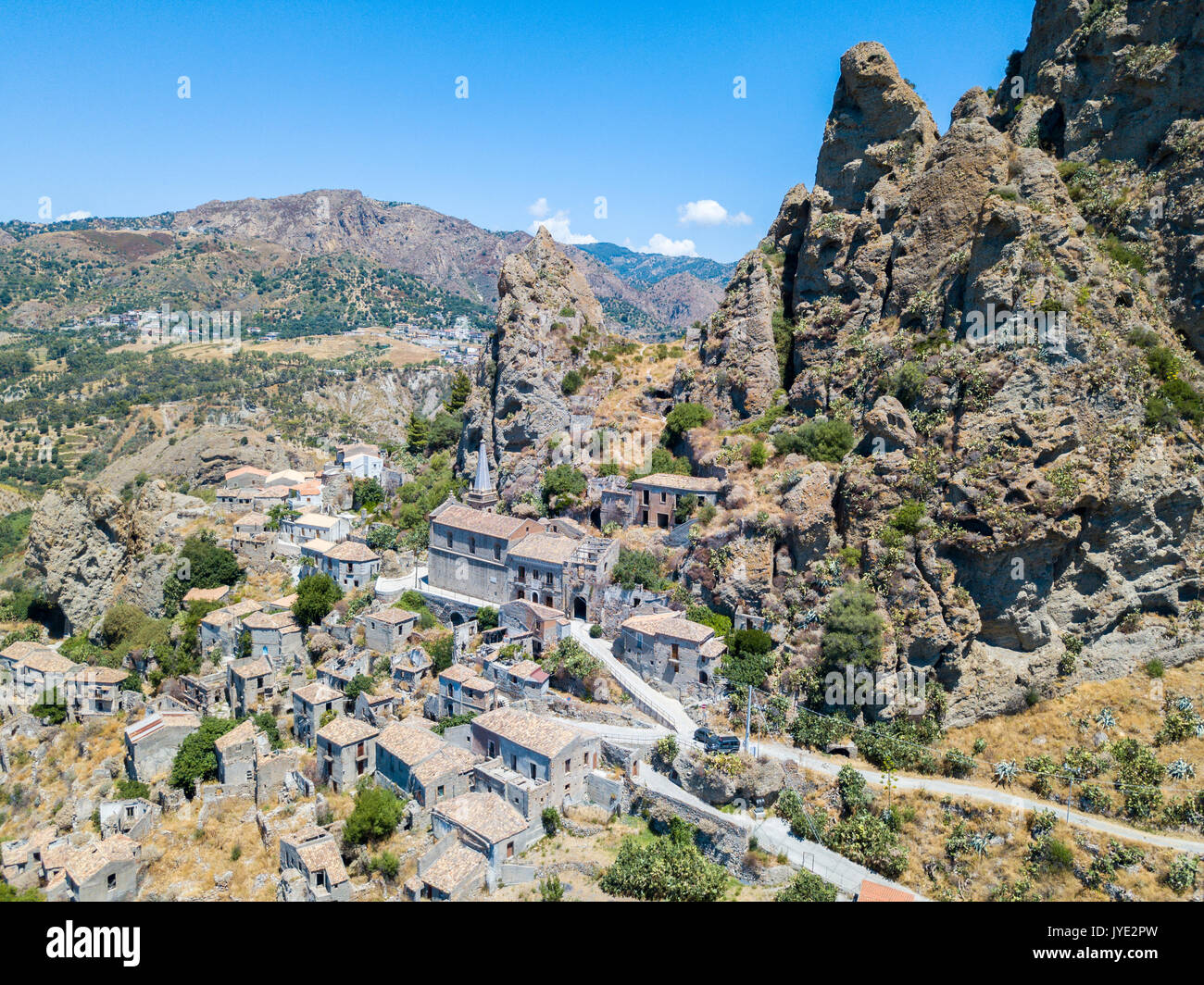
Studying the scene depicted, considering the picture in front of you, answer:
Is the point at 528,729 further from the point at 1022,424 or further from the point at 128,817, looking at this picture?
the point at 1022,424

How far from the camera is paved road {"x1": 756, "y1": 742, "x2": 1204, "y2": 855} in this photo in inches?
1275

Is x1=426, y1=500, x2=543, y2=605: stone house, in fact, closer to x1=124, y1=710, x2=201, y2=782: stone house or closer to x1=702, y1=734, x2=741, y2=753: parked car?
x1=124, y1=710, x2=201, y2=782: stone house

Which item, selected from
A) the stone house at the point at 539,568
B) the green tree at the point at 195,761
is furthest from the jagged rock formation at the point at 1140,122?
the green tree at the point at 195,761

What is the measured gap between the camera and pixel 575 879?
33.2 meters

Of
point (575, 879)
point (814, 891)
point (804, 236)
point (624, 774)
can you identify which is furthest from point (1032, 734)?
point (804, 236)

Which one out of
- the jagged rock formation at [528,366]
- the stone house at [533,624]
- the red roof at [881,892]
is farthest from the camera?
the jagged rock formation at [528,366]

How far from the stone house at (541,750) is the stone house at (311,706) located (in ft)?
32.8

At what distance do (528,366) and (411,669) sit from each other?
28.0m

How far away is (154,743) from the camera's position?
4388cm

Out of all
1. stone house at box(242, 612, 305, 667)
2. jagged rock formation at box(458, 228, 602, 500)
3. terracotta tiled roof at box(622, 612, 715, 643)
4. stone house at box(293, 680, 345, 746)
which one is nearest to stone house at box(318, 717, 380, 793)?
stone house at box(293, 680, 345, 746)

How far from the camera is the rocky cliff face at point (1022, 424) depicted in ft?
128

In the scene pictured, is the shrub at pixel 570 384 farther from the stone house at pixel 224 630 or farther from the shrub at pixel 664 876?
the shrub at pixel 664 876
